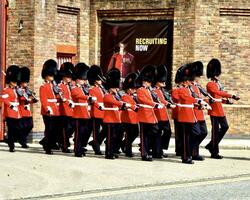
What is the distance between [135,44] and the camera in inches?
1040

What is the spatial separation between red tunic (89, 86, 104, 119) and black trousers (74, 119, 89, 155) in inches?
18.3

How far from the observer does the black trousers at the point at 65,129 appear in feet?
63.9

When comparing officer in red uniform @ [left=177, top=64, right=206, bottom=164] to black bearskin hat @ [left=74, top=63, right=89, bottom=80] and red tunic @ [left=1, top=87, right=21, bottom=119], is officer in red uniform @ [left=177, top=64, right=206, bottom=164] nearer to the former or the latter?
black bearskin hat @ [left=74, top=63, right=89, bottom=80]

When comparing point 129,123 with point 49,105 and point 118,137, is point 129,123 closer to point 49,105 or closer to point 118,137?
point 118,137

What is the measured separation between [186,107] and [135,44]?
347 inches

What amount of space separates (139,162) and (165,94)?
2.23 meters

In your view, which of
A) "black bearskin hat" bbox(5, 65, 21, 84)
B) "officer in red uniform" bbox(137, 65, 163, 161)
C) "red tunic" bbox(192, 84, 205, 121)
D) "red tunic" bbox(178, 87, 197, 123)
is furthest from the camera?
"black bearskin hat" bbox(5, 65, 21, 84)

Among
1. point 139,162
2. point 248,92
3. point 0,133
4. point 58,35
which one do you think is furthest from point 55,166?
point 248,92

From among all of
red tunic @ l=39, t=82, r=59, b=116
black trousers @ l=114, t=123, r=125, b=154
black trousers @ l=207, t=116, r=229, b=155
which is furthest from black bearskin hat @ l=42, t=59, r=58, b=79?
black trousers @ l=207, t=116, r=229, b=155

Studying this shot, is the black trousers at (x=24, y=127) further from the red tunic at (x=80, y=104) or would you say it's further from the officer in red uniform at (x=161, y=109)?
the officer in red uniform at (x=161, y=109)

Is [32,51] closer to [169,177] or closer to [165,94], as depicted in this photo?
[165,94]

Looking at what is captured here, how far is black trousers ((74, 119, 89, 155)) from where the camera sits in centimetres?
1859

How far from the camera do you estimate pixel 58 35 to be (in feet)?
81.6

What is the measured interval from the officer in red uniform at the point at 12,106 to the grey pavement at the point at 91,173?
0.45 m
